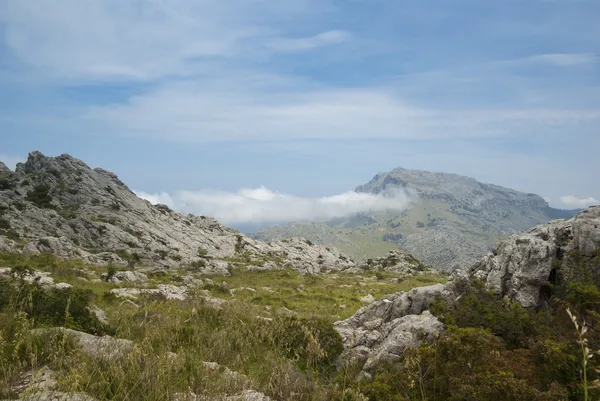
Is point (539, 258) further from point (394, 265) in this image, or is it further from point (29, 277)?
point (394, 265)

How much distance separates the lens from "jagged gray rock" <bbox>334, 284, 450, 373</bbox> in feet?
39.3

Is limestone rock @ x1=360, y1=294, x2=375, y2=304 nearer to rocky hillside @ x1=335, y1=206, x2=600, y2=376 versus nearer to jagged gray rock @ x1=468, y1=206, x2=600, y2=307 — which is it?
rocky hillside @ x1=335, y1=206, x2=600, y2=376

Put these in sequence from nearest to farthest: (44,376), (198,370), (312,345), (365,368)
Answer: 1. (44,376)
2. (198,370)
3. (312,345)
4. (365,368)

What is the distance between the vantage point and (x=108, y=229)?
65.8m

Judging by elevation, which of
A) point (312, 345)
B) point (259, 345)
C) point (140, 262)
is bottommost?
point (140, 262)

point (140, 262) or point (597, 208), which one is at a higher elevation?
point (597, 208)

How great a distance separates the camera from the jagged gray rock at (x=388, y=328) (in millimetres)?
11984

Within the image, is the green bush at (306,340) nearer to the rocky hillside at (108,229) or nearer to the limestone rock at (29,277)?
the limestone rock at (29,277)

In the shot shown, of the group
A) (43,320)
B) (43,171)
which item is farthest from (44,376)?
(43,171)

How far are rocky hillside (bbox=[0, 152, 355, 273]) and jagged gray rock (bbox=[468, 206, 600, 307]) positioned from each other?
4660 centimetres

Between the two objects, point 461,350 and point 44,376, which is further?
point 461,350

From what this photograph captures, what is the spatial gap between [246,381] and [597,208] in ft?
61.2

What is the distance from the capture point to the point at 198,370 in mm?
7488

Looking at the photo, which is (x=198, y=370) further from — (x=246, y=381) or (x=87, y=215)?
(x=87, y=215)
